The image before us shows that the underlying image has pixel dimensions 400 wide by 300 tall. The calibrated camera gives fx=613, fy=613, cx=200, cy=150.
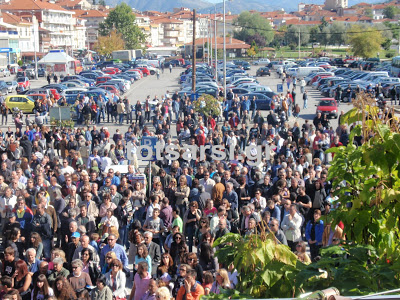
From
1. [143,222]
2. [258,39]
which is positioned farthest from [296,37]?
[143,222]

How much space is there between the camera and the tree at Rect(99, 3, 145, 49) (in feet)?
381

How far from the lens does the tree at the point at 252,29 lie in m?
131

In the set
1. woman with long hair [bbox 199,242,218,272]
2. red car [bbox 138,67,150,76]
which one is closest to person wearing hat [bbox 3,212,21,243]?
woman with long hair [bbox 199,242,218,272]

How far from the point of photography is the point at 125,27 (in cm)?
11925

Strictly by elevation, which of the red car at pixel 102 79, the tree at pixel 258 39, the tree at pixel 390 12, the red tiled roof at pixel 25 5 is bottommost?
the red car at pixel 102 79

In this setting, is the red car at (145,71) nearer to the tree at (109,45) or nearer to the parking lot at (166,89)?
the parking lot at (166,89)

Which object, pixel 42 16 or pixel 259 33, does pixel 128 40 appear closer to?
pixel 42 16

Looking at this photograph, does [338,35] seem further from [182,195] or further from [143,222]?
[143,222]

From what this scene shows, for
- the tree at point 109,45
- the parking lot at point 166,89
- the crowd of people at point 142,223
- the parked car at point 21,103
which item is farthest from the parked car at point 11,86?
the tree at point 109,45

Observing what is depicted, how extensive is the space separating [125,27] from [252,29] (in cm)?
2884

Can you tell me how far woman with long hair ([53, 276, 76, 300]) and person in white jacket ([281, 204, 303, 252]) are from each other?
4.17 m

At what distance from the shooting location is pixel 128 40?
Result: 116500mm

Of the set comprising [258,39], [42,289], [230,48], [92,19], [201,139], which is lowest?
[42,289]

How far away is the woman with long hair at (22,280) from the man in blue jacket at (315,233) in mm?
4776
